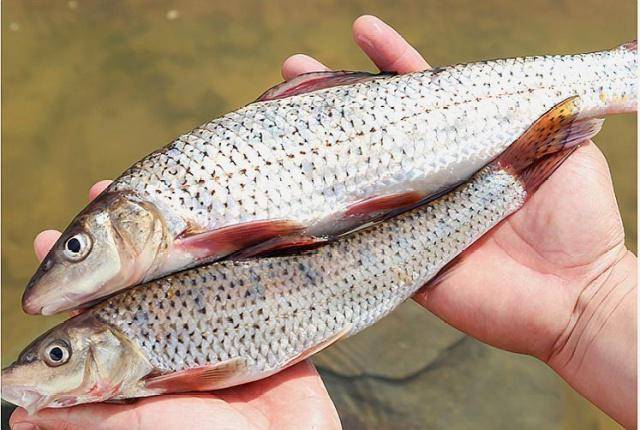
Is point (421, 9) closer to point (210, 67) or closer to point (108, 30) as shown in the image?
point (210, 67)

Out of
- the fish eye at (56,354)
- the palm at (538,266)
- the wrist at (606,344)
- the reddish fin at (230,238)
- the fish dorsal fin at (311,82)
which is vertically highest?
the fish dorsal fin at (311,82)

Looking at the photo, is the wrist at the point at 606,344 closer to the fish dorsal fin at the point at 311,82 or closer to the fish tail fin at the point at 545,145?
the fish tail fin at the point at 545,145

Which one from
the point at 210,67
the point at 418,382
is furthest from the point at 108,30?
the point at 418,382

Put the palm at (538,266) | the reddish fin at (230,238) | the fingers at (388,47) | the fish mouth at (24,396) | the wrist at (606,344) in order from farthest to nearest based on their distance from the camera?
the fingers at (388,47) < the palm at (538,266) < the wrist at (606,344) < the reddish fin at (230,238) < the fish mouth at (24,396)

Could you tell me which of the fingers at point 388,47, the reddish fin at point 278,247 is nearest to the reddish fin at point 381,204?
the reddish fin at point 278,247

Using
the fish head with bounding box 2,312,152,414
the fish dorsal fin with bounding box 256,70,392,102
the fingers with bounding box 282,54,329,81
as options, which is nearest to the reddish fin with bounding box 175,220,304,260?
the fish head with bounding box 2,312,152,414

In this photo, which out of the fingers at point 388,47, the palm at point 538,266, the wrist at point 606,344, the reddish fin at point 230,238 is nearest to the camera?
the reddish fin at point 230,238
